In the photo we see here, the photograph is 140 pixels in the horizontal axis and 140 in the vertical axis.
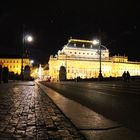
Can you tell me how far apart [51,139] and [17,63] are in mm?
174871

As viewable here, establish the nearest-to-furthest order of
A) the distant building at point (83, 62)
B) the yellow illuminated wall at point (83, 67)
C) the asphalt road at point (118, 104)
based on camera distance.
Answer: the asphalt road at point (118, 104)
the yellow illuminated wall at point (83, 67)
the distant building at point (83, 62)

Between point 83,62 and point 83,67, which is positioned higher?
point 83,62

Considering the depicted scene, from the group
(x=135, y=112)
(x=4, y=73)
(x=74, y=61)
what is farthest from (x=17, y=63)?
(x=135, y=112)

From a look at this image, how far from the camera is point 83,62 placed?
18275 cm

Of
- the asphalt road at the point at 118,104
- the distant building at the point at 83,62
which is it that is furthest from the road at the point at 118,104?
the distant building at the point at 83,62

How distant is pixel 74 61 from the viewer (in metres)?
180

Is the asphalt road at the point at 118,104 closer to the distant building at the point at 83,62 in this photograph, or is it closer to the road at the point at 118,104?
the road at the point at 118,104

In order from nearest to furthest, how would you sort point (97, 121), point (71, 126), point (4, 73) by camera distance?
point (71, 126), point (97, 121), point (4, 73)

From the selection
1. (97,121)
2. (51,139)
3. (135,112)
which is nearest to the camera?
(51,139)

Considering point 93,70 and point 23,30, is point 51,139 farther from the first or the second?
point 93,70

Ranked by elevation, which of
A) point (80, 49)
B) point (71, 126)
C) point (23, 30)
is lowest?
point (71, 126)

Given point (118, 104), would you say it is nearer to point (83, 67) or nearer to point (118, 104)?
point (118, 104)

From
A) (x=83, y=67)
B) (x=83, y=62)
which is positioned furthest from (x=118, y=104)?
(x=83, y=62)

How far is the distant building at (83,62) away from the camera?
176500 millimetres
